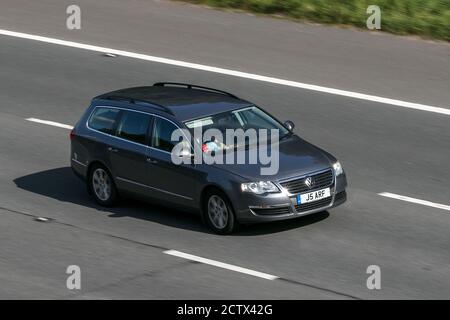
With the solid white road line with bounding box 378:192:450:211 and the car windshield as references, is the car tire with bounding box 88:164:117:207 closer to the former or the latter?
the car windshield

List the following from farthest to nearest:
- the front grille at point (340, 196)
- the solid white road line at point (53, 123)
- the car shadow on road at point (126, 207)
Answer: the solid white road line at point (53, 123), the car shadow on road at point (126, 207), the front grille at point (340, 196)

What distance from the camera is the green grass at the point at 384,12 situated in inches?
935

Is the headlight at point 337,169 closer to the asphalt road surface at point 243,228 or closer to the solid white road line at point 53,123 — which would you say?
the asphalt road surface at point 243,228

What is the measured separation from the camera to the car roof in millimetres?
16281

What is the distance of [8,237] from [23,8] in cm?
1193

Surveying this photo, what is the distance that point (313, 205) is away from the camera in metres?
15.4

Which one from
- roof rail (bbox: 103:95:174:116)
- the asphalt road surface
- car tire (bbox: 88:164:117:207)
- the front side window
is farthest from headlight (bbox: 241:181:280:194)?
car tire (bbox: 88:164:117:207)

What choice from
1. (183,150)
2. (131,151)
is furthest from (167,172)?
(131,151)

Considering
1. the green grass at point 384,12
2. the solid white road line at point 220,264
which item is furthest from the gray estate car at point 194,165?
the green grass at point 384,12

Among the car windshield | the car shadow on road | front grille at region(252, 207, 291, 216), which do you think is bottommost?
the car shadow on road

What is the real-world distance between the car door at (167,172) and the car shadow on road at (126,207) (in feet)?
1.23

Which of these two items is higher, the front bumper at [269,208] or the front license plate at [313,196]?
the front license plate at [313,196]

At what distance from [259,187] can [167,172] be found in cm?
150

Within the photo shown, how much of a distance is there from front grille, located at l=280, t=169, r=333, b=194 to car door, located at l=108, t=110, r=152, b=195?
2.21 meters
